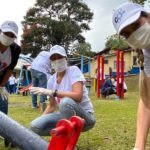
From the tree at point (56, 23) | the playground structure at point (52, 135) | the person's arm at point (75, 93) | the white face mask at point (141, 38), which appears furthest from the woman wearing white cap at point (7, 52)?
the tree at point (56, 23)

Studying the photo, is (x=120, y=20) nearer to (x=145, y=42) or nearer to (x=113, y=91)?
(x=145, y=42)

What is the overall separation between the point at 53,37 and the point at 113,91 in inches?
1533

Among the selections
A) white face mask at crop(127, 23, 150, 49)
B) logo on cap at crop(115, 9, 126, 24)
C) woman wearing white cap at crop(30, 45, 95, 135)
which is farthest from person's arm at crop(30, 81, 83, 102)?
logo on cap at crop(115, 9, 126, 24)

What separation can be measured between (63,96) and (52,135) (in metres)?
3.20

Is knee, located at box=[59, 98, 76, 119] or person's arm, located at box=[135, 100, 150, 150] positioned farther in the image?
knee, located at box=[59, 98, 76, 119]

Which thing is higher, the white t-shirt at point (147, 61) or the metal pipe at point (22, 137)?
the white t-shirt at point (147, 61)

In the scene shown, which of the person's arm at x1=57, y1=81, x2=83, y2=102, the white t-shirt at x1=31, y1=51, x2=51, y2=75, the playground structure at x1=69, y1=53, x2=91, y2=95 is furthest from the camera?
the playground structure at x1=69, y1=53, x2=91, y2=95

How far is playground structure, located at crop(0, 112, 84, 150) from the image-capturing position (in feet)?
4.60

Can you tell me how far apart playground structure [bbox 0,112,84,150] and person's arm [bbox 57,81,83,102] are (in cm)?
310

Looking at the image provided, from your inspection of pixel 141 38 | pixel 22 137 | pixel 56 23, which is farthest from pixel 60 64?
pixel 56 23

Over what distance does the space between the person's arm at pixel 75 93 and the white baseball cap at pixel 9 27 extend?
33.1 inches

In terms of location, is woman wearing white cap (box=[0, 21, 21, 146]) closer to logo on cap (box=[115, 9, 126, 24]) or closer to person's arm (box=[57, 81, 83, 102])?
person's arm (box=[57, 81, 83, 102])

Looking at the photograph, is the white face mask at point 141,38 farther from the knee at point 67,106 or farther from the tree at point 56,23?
the tree at point 56,23

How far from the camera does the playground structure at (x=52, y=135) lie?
1.40 metres
